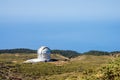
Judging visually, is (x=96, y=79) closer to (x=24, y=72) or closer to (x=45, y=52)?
(x=24, y=72)

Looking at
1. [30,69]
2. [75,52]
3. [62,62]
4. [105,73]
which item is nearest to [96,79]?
[105,73]

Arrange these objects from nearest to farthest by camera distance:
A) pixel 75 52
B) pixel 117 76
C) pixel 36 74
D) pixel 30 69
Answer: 1. pixel 117 76
2. pixel 36 74
3. pixel 30 69
4. pixel 75 52

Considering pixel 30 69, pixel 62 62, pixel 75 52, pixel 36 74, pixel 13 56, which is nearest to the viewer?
pixel 36 74

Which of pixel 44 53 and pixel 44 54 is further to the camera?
pixel 44 54

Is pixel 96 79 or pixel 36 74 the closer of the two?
pixel 96 79

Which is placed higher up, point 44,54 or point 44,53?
point 44,53

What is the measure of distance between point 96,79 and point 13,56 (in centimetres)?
10581

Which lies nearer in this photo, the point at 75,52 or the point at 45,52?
the point at 45,52

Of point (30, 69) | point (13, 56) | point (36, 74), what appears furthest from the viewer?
point (13, 56)

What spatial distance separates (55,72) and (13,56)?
52339 millimetres

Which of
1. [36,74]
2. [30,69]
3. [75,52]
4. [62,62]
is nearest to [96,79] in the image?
[36,74]

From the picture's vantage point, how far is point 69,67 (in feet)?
313

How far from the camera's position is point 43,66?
3777 inches

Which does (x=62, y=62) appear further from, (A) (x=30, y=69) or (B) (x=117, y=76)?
(B) (x=117, y=76)
